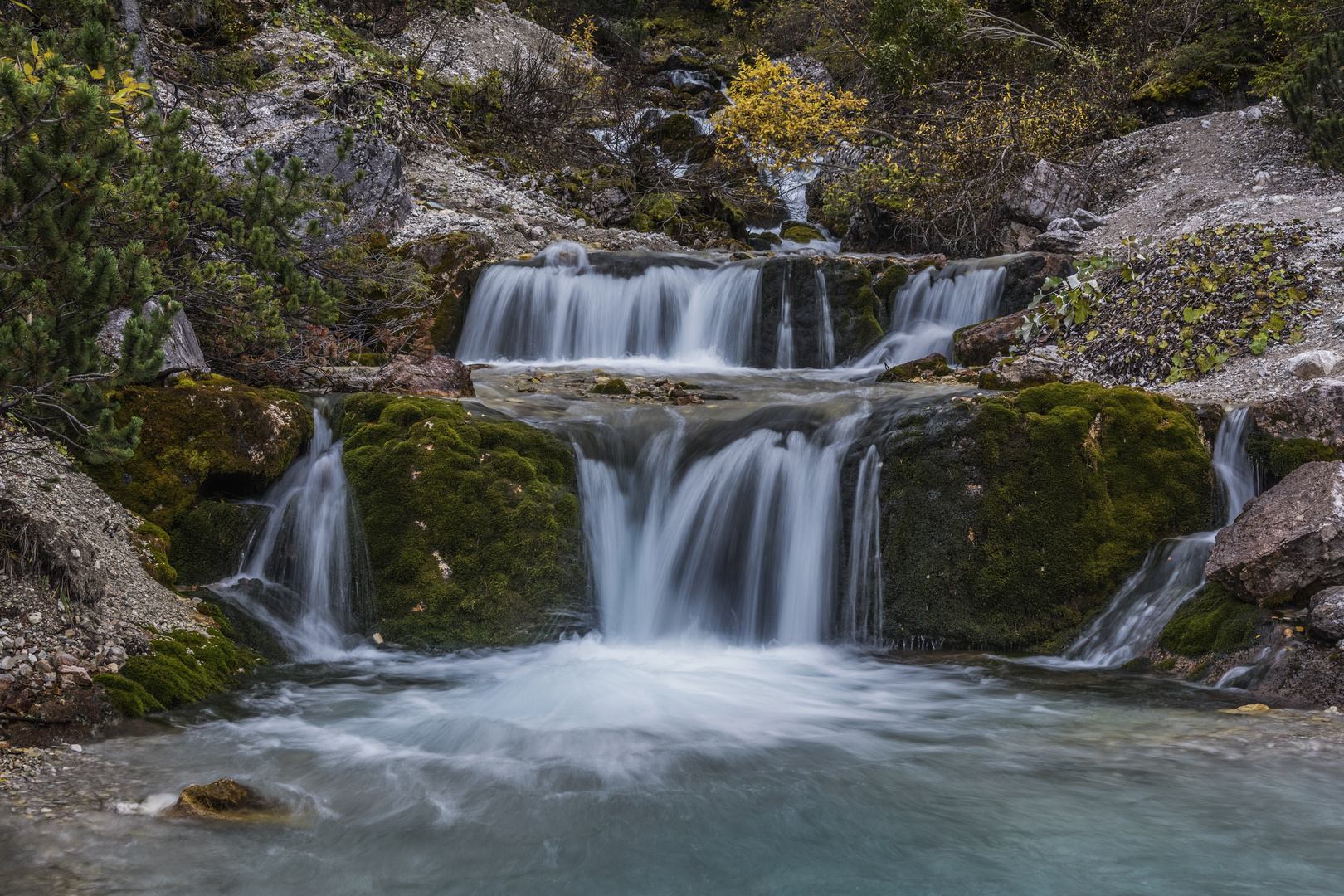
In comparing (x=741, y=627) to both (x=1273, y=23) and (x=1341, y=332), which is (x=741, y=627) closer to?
(x=1341, y=332)

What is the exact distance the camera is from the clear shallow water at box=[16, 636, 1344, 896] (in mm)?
2840

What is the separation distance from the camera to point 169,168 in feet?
17.3

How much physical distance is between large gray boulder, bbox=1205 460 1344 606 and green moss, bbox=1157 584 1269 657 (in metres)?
0.09

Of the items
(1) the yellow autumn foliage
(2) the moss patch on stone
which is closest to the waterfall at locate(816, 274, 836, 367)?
(1) the yellow autumn foliage

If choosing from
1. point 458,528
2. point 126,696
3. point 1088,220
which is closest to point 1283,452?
point 458,528

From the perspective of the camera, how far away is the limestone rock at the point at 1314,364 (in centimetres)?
661

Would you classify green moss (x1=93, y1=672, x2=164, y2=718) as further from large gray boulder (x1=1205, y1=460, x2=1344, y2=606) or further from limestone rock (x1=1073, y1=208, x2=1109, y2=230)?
limestone rock (x1=1073, y1=208, x2=1109, y2=230)

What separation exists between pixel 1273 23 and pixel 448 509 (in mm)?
13359

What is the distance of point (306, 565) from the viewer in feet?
18.7

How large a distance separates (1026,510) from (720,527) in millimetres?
2282

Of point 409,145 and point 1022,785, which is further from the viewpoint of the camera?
point 409,145

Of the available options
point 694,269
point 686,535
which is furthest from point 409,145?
point 686,535

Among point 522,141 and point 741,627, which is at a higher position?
point 522,141

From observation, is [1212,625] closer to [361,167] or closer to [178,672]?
[178,672]
